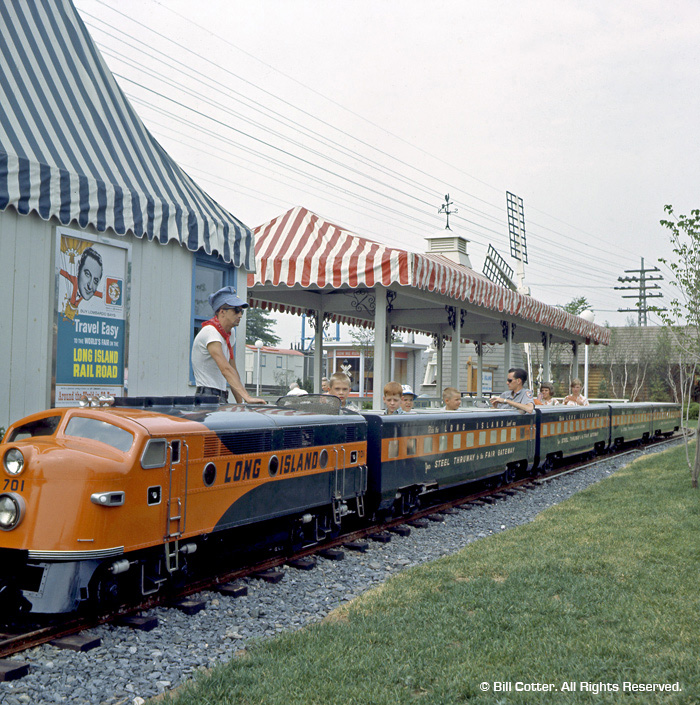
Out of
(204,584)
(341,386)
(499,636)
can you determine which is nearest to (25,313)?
(341,386)

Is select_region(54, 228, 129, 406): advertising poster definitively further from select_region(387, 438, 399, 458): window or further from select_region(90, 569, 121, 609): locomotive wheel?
select_region(90, 569, 121, 609): locomotive wheel

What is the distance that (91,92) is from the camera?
8844 mm

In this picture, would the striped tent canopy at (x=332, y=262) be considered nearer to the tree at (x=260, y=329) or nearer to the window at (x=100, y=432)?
the window at (x=100, y=432)

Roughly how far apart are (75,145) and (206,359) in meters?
3.28

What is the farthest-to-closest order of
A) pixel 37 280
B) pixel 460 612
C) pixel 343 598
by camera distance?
pixel 37 280 → pixel 343 598 → pixel 460 612

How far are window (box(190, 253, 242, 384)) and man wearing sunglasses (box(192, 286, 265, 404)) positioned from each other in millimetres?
3293

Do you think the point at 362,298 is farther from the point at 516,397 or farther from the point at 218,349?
the point at 218,349

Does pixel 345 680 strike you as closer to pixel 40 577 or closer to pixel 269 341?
pixel 40 577

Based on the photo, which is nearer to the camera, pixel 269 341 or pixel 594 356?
pixel 594 356

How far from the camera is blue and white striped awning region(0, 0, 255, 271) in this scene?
753 cm

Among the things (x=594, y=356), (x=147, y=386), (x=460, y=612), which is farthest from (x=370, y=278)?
(x=594, y=356)

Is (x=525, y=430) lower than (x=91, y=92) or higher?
lower

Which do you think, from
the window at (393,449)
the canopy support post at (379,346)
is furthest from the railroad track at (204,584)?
the canopy support post at (379,346)

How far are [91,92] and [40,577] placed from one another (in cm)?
632
